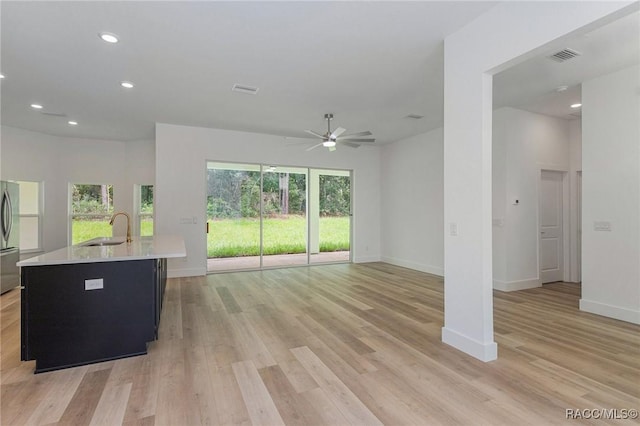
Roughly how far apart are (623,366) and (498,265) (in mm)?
2644

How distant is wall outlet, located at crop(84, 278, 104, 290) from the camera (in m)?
2.58

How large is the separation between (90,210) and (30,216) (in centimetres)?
99

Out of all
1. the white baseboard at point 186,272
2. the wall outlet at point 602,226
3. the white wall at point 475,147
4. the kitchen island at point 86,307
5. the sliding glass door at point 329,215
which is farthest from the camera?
the sliding glass door at point 329,215

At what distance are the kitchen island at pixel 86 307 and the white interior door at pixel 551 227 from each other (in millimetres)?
5868

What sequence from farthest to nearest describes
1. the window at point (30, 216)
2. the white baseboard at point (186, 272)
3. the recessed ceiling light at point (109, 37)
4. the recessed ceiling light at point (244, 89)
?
the window at point (30, 216), the white baseboard at point (186, 272), the recessed ceiling light at point (244, 89), the recessed ceiling light at point (109, 37)

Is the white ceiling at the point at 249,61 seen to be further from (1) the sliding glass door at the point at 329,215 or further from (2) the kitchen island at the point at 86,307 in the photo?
(1) the sliding glass door at the point at 329,215

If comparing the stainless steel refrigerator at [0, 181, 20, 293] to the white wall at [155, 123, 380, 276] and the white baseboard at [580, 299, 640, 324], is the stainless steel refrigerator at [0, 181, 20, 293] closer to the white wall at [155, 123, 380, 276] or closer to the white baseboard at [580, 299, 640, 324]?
the white wall at [155, 123, 380, 276]

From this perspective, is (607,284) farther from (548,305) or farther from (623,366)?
(623,366)

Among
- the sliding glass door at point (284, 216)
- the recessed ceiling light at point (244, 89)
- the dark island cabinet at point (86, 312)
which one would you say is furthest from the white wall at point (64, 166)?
the dark island cabinet at point (86, 312)

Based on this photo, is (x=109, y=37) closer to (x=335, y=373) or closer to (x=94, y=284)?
(x=94, y=284)

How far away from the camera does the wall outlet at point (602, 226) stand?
3.78m

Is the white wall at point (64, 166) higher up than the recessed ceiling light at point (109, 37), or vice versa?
the recessed ceiling light at point (109, 37)

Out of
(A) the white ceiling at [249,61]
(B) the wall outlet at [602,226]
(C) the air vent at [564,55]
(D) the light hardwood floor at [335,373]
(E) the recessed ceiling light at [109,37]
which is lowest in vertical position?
(D) the light hardwood floor at [335,373]

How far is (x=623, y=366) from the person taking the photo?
251cm
